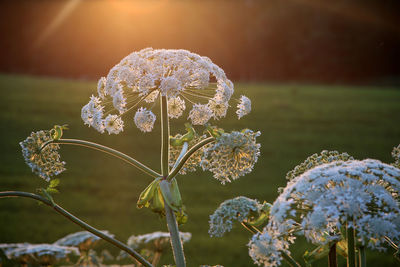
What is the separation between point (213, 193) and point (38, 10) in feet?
120

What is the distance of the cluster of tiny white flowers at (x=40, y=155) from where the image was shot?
3.14 m

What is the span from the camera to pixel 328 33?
41.0 metres

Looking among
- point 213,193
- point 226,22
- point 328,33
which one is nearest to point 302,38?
point 328,33

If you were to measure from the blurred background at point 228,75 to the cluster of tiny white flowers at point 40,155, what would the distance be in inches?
62.3

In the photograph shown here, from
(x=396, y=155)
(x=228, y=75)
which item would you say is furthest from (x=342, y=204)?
(x=228, y=75)

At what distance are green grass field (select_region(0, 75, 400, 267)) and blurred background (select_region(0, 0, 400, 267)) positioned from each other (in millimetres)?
50

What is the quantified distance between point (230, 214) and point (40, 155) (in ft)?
4.57

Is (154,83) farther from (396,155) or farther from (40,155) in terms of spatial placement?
(396,155)

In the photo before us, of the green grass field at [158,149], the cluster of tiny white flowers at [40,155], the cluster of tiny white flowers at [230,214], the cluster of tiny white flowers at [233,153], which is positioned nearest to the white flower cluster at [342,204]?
the cluster of tiny white flowers at [230,214]

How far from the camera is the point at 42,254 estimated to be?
3.92m

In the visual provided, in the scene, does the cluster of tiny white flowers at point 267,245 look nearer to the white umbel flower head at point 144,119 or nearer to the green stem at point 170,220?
the green stem at point 170,220

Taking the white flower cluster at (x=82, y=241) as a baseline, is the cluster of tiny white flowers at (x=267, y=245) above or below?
below

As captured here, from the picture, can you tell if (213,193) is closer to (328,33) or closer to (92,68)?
(92,68)

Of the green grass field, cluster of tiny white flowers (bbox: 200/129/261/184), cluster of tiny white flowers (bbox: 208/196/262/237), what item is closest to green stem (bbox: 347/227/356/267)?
cluster of tiny white flowers (bbox: 208/196/262/237)
